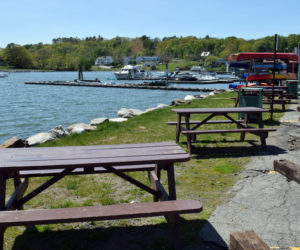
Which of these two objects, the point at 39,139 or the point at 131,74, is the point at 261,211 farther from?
the point at 131,74

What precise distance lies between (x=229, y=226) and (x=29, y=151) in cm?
229

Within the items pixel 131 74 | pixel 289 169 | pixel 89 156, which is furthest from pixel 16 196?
pixel 131 74

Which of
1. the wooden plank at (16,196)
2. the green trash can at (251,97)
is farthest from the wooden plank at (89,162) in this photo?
the green trash can at (251,97)

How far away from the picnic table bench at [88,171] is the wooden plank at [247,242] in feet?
2.14

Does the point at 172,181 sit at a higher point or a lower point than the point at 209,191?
higher

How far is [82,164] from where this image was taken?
9.74 ft

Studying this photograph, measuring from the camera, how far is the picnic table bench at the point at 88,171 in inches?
105

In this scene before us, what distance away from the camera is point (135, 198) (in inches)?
171

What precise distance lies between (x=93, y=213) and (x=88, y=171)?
92cm

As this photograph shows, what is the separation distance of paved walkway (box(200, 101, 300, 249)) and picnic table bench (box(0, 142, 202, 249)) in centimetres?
62

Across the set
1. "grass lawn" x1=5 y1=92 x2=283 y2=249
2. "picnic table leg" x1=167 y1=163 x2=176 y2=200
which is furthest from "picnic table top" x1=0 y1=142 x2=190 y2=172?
"grass lawn" x1=5 y1=92 x2=283 y2=249

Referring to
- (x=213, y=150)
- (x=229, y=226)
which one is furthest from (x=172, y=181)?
(x=213, y=150)

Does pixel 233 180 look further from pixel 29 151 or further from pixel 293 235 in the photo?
pixel 29 151

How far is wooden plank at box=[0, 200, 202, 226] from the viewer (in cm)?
259
